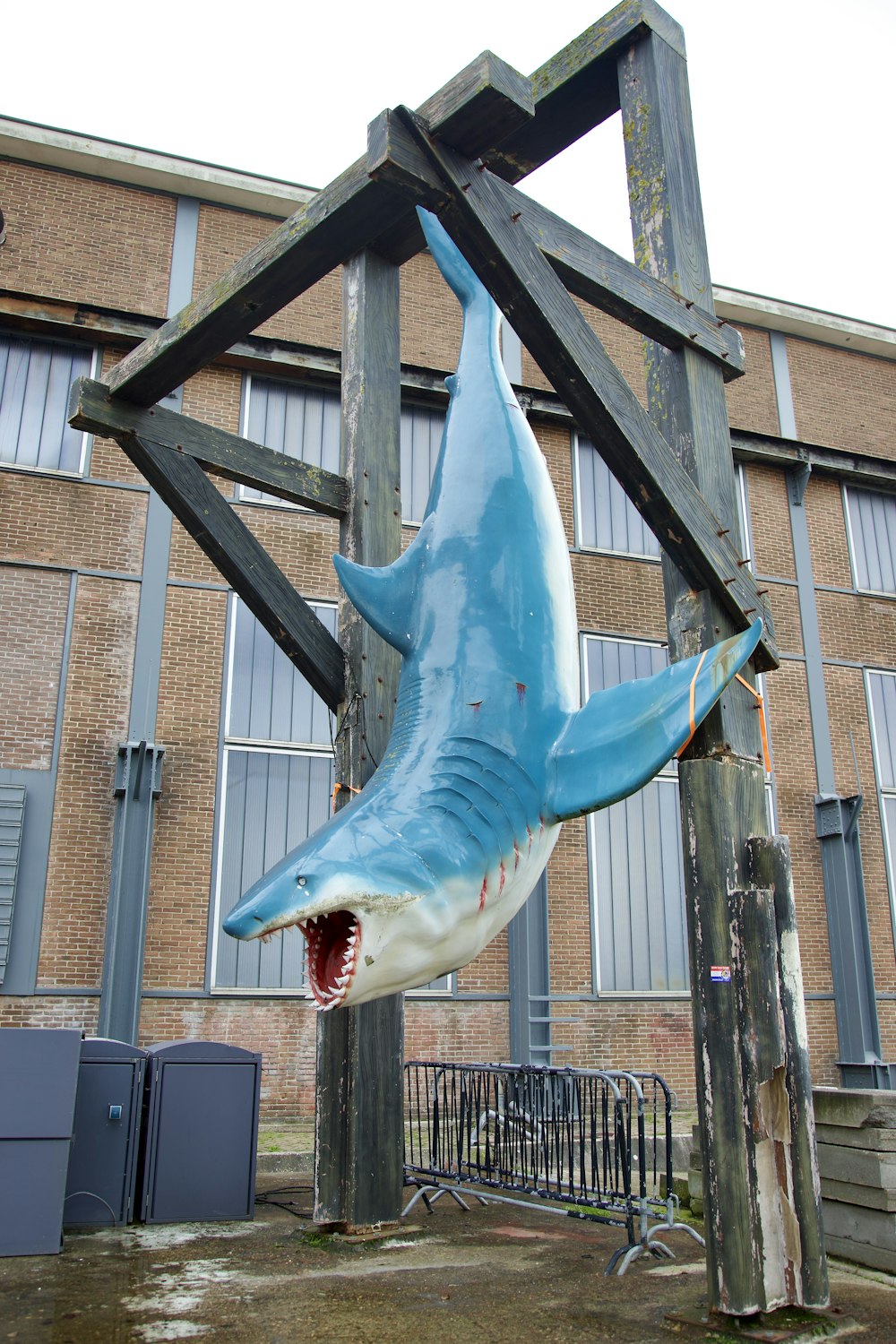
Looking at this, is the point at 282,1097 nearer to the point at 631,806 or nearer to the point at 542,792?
the point at 631,806

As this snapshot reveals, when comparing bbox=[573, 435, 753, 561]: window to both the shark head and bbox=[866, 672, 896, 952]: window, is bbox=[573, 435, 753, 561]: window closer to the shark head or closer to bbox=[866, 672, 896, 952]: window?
bbox=[866, 672, 896, 952]: window

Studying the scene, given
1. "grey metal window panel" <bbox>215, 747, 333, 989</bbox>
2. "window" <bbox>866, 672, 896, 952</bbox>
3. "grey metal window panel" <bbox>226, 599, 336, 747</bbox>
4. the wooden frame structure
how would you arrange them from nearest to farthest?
the wooden frame structure → "grey metal window panel" <bbox>215, 747, 333, 989</bbox> → "grey metal window panel" <bbox>226, 599, 336, 747</bbox> → "window" <bbox>866, 672, 896, 952</bbox>

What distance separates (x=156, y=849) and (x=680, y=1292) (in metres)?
8.97

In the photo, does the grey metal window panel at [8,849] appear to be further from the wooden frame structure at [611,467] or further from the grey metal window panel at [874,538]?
the grey metal window panel at [874,538]

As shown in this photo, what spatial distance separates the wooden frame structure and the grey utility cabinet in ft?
5.39

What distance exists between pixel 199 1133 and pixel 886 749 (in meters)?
12.9

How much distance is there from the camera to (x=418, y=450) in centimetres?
1512

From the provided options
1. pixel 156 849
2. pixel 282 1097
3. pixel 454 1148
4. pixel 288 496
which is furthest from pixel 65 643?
pixel 288 496

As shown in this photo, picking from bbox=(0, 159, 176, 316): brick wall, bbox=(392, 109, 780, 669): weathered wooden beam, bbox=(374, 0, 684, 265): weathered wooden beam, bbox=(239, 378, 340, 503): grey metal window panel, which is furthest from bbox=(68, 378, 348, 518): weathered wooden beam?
bbox=(0, 159, 176, 316): brick wall

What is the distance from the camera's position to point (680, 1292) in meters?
4.59

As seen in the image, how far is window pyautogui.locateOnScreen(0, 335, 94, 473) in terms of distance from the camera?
43.8 feet

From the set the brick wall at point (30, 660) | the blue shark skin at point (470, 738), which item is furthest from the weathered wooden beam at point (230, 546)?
the brick wall at point (30, 660)

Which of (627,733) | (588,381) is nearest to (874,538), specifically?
(588,381)

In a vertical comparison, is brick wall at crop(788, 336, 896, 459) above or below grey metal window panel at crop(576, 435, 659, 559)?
above
